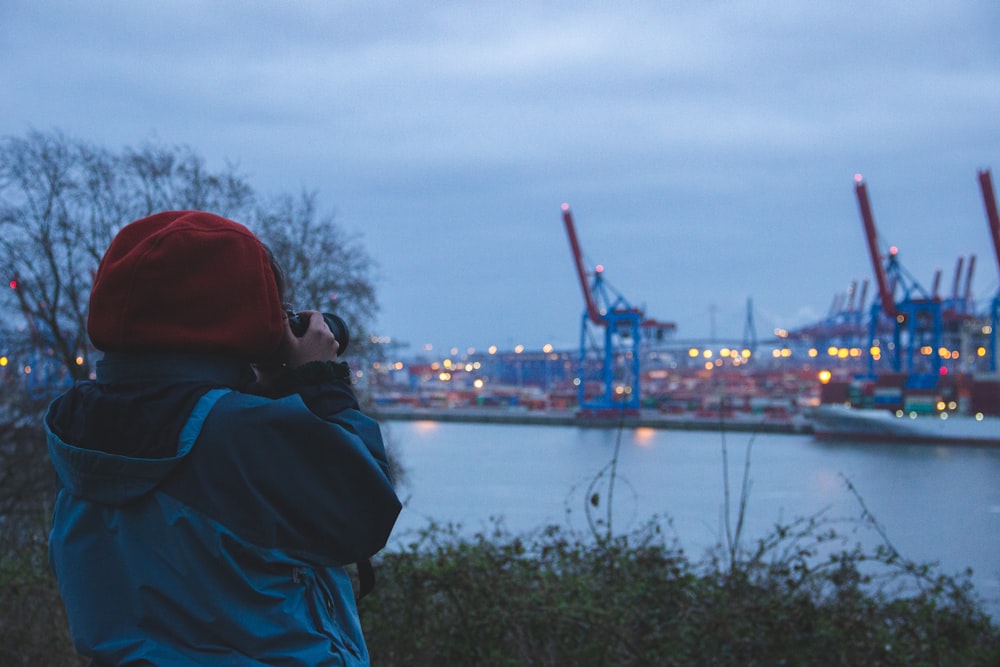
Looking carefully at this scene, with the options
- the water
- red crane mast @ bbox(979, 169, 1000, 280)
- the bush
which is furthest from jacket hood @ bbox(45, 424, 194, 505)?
red crane mast @ bbox(979, 169, 1000, 280)

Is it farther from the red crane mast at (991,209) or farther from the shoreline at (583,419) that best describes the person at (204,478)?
the red crane mast at (991,209)

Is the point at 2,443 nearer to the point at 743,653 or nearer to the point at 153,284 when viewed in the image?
the point at 743,653

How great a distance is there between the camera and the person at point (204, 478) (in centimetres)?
81

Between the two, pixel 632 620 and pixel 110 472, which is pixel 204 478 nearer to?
pixel 110 472

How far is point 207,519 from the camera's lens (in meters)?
0.81

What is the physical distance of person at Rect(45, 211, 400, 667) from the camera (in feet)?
2.65

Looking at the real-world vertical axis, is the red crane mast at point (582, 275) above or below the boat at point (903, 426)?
above

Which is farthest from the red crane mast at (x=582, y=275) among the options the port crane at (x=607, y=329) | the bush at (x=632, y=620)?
the bush at (x=632, y=620)

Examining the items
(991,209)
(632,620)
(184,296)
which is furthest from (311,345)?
(991,209)

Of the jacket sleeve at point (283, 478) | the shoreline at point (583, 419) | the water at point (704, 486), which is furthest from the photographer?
the shoreline at point (583, 419)

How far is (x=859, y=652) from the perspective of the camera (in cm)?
244

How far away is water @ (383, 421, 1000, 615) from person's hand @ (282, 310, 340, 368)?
2.08 metres

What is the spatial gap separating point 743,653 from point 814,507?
1159cm

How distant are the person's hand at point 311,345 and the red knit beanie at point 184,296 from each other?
0.05 meters
